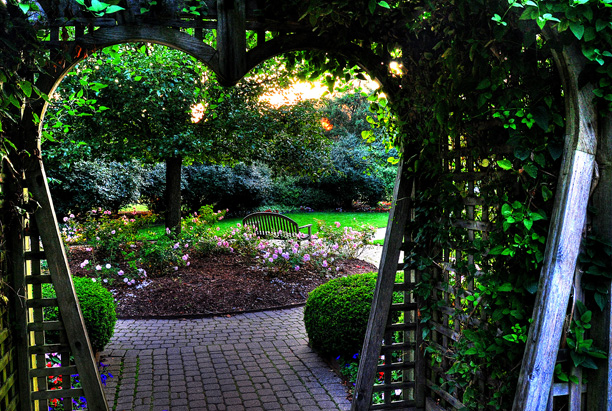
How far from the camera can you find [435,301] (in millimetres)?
3188

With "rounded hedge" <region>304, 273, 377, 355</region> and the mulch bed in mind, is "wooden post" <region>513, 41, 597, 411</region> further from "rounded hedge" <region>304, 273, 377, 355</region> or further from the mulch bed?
the mulch bed

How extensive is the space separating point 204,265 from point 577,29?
287 inches

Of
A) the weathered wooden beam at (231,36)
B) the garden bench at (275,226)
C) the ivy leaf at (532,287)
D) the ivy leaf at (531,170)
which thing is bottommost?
the garden bench at (275,226)

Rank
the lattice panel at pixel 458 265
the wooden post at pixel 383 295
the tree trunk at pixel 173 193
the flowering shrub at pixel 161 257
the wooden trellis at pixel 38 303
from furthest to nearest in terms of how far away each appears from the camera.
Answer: the tree trunk at pixel 173 193 → the flowering shrub at pixel 161 257 → the wooden post at pixel 383 295 → the wooden trellis at pixel 38 303 → the lattice panel at pixel 458 265

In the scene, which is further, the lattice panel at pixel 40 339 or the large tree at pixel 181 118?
the large tree at pixel 181 118

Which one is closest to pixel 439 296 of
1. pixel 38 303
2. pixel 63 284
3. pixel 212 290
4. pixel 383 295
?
pixel 383 295

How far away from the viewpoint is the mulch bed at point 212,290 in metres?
6.60

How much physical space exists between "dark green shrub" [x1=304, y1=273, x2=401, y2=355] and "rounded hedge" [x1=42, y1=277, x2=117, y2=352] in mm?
2048

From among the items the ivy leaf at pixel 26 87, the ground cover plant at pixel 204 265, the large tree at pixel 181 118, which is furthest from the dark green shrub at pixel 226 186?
the ivy leaf at pixel 26 87

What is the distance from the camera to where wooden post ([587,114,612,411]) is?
2.04 metres

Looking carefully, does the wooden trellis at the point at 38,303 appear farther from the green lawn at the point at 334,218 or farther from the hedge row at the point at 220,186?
the green lawn at the point at 334,218

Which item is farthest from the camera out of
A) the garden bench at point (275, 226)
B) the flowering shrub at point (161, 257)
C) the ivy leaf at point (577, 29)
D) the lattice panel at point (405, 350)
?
the garden bench at point (275, 226)

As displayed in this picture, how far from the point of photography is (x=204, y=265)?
8.27m

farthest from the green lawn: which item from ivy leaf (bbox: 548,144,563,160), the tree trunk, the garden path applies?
ivy leaf (bbox: 548,144,563,160)
